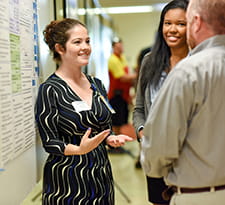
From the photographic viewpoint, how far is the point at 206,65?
1021mm

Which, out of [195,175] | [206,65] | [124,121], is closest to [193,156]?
[195,175]

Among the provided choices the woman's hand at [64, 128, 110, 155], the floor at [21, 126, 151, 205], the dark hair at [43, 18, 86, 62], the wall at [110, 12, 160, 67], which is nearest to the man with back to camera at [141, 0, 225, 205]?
A: the woman's hand at [64, 128, 110, 155]

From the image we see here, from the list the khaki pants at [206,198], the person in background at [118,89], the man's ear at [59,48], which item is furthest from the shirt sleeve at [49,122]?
the person in background at [118,89]

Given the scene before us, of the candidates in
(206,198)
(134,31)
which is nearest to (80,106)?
(206,198)

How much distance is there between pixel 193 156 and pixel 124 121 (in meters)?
3.47

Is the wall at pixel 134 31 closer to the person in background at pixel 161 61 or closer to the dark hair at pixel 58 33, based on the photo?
the person in background at pixel 161 61

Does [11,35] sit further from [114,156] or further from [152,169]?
[114,156]

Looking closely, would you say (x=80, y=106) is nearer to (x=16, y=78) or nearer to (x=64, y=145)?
(x=64, y=145)

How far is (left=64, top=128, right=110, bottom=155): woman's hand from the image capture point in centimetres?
142

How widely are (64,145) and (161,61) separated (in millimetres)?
701

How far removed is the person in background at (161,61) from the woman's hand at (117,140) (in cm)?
11

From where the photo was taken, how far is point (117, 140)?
5.35 ft

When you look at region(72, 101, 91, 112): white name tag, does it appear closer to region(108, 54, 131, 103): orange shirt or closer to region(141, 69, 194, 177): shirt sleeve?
region(141, 69, 194, 177): shirt sleeve

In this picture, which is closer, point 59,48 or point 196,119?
point 196,119
